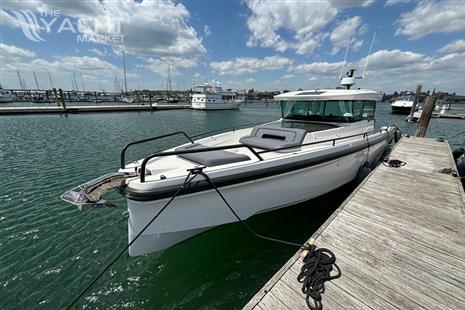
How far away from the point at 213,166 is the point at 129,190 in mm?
1257

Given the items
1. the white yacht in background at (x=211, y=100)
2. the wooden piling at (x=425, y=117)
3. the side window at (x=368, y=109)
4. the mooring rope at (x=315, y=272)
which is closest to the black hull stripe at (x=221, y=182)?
the mooring rope at (x=315, y=272)

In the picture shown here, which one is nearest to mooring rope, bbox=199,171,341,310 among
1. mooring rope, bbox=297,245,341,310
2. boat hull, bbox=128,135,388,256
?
mooring rope, bbox=297,245,341,310

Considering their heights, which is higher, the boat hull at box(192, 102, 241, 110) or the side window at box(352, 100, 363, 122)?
the side window at box(352, 100, 363, 122)

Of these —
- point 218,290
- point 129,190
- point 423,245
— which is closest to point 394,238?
point 423,245

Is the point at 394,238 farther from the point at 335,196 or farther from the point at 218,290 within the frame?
the point at 335,196

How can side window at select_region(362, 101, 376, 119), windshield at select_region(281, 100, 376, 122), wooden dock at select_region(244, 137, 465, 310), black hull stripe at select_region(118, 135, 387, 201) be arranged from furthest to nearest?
side window at select_region(362, 101, 376, 119) < windshield at select_region(281, 100, 376, 122) < black hull stripe at select_region(118, 135, 387, 201) < wooden dock at select_region(244, 137, 465, 310)

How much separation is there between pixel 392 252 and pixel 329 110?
14.1ft

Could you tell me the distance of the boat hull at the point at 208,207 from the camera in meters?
2.99

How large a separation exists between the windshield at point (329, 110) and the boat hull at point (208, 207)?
8.33ft

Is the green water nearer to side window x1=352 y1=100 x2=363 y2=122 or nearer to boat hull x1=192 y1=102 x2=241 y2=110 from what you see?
side window x1=352 y1=100 x2=363 y2=122

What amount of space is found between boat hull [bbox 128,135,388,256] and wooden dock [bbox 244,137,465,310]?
889 millimetres

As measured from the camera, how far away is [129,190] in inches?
112

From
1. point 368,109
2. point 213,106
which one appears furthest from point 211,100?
point 368,109

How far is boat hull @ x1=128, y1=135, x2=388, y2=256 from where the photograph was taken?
9.82 ft
